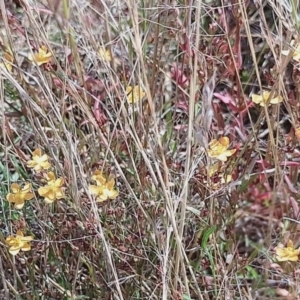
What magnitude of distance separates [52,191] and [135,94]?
200mm

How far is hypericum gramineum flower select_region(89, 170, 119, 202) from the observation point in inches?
37.3

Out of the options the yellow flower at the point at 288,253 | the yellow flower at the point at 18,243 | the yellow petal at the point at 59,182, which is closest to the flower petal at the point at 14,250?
the yellow flower at the point at 18,243

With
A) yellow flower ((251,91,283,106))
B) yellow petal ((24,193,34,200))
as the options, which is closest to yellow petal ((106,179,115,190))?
yellow petal ((24,193,34,200))

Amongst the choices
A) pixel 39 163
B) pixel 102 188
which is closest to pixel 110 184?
pixel 102 188

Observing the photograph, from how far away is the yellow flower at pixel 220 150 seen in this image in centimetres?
96

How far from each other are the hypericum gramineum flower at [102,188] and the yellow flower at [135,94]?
0.41 feet

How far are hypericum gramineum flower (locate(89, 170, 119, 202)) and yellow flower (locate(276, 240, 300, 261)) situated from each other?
0.25 meters

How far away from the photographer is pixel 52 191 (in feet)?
3.13

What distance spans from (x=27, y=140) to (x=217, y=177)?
1.54ft

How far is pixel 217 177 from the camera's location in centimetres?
98

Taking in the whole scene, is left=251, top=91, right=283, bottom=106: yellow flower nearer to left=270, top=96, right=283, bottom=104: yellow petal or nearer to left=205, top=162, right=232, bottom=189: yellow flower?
left=270, top=96, right=283, bottom=104: yellow petal

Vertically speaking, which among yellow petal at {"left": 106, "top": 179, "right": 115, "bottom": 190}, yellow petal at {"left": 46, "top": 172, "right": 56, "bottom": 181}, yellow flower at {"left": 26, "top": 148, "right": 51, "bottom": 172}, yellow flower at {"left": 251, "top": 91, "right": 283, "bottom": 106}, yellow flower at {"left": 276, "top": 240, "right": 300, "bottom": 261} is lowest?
yellow flower at {"left": 276, "top": 240, "right": 300, "bottom": 261}

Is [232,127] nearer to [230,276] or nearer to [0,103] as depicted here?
[230,276]

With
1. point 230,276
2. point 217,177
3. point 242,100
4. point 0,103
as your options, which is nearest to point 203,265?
point 230,276
